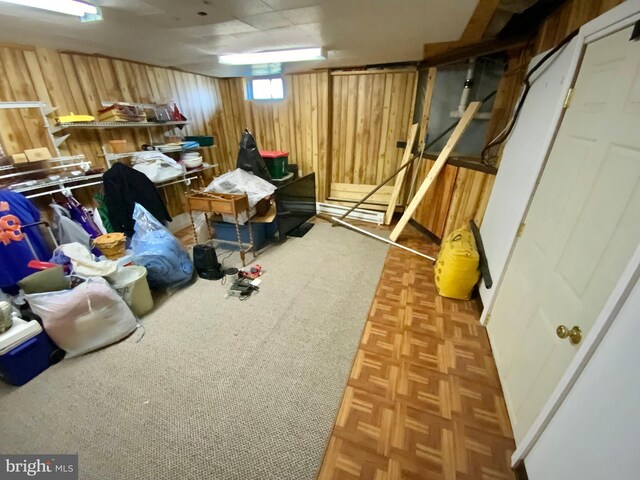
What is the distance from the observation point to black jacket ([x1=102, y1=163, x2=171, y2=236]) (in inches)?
104

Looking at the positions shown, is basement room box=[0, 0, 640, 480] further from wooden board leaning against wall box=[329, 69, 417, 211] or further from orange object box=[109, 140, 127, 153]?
wooden board leaning against wall box=[329, 69, 417, 211]

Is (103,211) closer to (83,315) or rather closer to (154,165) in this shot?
(154,165)

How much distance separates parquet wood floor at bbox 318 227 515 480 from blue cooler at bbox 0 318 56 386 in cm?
185

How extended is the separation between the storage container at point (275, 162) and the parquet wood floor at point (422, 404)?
263 cm

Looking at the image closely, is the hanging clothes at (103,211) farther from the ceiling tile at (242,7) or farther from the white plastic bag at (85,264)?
the ceiling tile at (242,7)

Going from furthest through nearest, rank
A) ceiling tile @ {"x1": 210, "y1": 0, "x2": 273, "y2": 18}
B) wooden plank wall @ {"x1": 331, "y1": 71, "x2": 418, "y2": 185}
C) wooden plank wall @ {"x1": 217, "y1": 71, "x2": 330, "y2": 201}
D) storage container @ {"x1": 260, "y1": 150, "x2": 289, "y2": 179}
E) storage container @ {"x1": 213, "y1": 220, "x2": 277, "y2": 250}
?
wooden plank wall @ {"x1": 217, "y1": 71, "x2": 330, "y2": 201}, storage container @ {"x1": 260, "y1": 150, "x2": 289, "y2": 179}, wooden plank wall @ {"x1": 331, "y1": 71, "x2": 418, "y2": 185}, storage container @ {"x1": 213, "y1": 220, "x2": 277, "y2": 250}, ceiling tile @ {"x1": 210, "y1": 0, "x2": 273, "y2": 18}

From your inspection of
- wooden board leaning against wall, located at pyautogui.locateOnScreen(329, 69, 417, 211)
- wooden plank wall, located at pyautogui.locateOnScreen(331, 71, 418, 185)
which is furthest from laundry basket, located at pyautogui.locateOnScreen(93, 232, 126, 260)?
wooden plank wall, located at pyautogui.locateOnScreen(331, 71, 418, 185)

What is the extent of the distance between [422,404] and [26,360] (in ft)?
7.80

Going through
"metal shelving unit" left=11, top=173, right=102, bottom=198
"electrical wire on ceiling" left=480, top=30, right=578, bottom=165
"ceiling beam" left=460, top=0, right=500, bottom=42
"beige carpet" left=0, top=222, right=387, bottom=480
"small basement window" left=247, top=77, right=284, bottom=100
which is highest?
"ceiling beam" left=460, top=0, right=500, bottom=42

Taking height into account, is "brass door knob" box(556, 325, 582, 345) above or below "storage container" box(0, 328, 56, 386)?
above

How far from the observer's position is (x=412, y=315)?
2094mm

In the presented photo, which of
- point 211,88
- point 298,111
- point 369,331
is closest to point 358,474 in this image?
point 369,331

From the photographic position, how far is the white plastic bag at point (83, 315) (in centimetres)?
157

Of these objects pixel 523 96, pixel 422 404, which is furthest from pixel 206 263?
pixel 523 96
